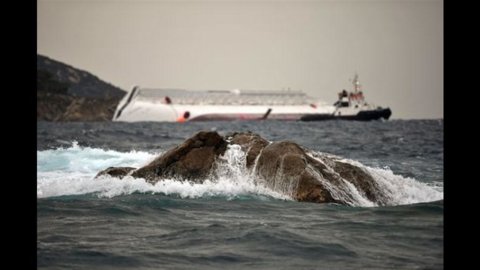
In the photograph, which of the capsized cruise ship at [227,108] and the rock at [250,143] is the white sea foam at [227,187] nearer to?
the rock at [250,143]

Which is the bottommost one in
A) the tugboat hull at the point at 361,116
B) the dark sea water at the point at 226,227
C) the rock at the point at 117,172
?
the dark sea water at the point at 226,227

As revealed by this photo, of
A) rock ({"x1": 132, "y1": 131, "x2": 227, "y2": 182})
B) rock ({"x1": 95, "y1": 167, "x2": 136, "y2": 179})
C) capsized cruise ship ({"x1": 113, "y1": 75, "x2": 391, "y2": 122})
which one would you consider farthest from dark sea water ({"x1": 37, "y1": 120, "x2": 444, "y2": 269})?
capsized cruise ship ({"x1": 113, "y1": 75, "x2": 391, "y2": 122})

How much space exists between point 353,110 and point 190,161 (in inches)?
3965

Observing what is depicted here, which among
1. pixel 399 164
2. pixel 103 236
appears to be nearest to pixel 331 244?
pixel 103 236

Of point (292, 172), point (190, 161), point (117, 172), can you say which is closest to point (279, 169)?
point (292, 172)

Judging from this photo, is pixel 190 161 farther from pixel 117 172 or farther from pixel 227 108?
pixel 227 108

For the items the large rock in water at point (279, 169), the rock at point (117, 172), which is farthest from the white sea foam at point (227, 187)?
the rock at point (117, 172)

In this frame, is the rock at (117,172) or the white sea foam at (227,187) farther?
the rock at (117,172)

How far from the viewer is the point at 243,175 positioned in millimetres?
13094

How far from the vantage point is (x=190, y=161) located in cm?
1357

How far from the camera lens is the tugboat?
110m

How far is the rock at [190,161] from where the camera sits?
43.8ft
